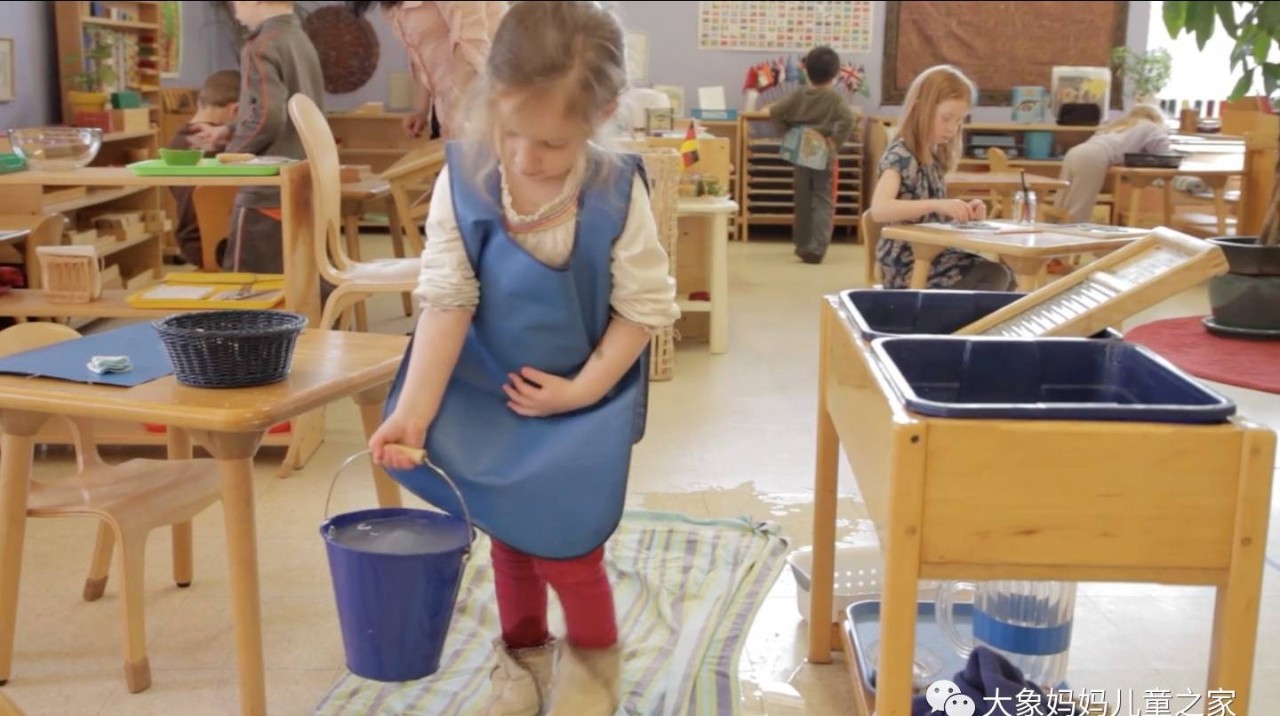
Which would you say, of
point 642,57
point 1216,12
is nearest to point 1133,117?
point 642,57

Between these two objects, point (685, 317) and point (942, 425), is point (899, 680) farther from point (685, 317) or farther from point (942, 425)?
point (685, 317)

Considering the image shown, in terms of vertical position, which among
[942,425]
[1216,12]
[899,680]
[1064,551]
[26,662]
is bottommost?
[26,662]

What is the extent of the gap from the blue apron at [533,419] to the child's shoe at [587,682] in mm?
253

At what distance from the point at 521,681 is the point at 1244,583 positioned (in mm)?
1138

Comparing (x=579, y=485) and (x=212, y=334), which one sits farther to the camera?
(x=212, y=334)

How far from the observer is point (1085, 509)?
135cm

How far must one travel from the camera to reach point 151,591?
2695mm

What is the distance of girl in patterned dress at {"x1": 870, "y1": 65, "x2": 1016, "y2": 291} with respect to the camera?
4004 mm

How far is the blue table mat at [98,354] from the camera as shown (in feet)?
6.78

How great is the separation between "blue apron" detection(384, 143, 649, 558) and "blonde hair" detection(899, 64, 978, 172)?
2.35 meters

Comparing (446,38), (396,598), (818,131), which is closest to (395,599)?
(396,598)

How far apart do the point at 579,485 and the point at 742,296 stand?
16.0 ft

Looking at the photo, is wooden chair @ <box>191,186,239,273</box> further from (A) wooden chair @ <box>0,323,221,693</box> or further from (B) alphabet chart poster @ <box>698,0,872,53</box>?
(B) alphabet chart poster @ <box>698,0,872,53</box>

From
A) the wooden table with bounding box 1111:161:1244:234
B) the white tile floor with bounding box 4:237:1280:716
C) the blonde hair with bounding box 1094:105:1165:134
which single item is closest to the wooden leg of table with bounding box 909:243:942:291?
the white tile floor with bounding box 4:237:1280:716
